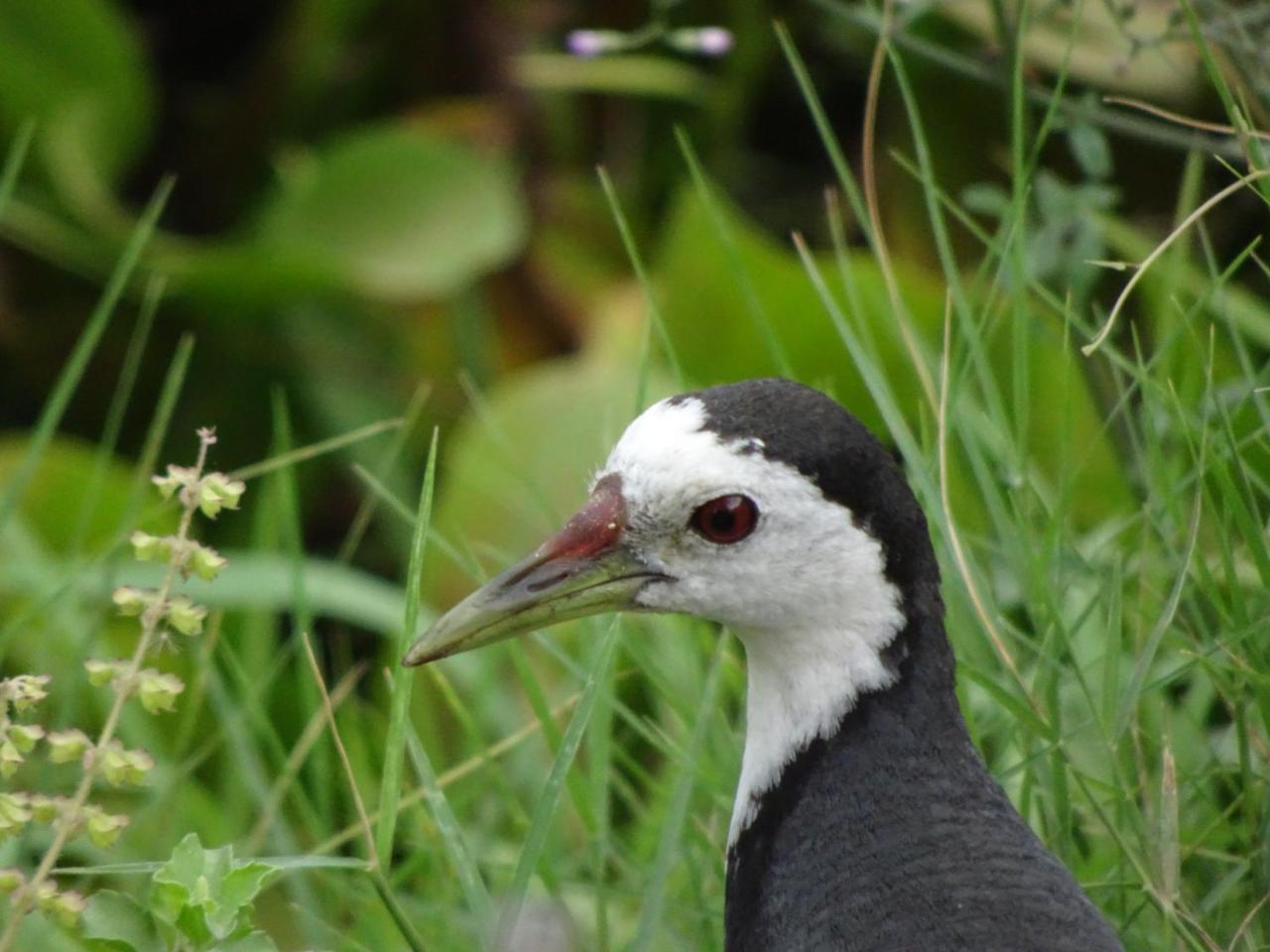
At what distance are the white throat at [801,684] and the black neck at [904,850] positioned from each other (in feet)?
0.04

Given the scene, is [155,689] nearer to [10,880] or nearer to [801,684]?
[10,880]

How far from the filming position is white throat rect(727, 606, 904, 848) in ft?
5.40

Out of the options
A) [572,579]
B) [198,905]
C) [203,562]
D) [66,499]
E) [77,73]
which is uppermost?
[77,73]

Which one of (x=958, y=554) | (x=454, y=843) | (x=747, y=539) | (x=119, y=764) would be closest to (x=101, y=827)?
(x=119, y=764)

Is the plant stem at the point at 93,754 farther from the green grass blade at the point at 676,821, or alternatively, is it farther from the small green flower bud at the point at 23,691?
the green grass blade at the point at 676,821

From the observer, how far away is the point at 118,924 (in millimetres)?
1513

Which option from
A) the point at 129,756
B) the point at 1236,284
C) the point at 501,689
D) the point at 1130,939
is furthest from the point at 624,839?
the point at 1236,284

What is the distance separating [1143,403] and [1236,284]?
57.7 inches

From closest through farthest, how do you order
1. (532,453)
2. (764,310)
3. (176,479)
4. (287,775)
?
(176,479)
(287,775)
(764,310)
(532,453)

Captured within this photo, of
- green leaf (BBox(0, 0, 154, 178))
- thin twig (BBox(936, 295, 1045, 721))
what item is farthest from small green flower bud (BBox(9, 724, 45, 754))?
green leaf (BBox(0, 0, 154, 178))

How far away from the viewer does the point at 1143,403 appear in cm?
187

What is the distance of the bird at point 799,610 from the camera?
63.1 inches

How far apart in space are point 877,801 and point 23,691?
0.67 meters

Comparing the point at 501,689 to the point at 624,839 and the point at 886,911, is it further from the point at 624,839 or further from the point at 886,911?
the point at 886,911
